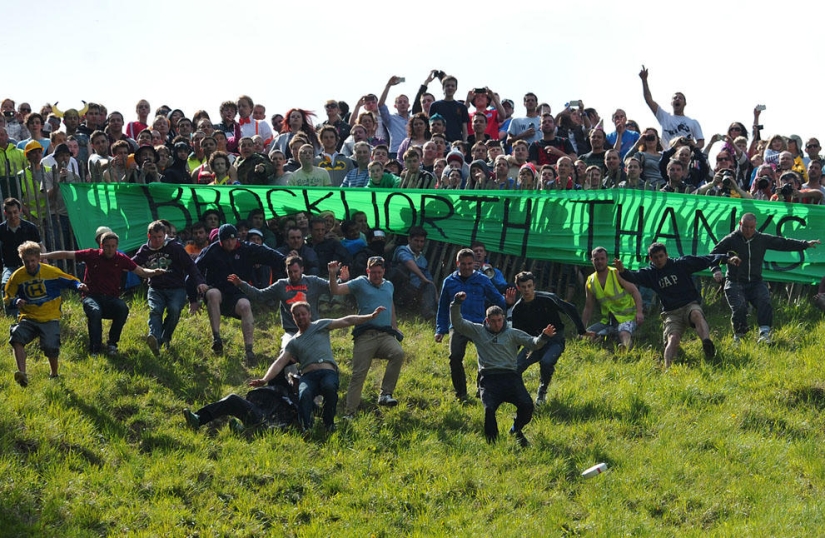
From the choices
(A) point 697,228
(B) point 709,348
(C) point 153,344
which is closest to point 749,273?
(B) point 709,348

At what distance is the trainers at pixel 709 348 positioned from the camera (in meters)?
14.9

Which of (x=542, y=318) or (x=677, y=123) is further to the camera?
(x=677, y=123)

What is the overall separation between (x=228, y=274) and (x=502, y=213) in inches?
189

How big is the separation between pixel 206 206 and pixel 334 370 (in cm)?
593

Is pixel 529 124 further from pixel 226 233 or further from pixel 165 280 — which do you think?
pixel 165 280

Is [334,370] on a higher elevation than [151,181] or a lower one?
lower

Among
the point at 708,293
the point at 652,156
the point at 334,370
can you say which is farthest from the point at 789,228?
the point at 334,370

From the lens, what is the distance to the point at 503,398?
12844mm

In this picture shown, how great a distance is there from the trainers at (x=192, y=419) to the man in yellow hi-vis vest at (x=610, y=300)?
5.65 m

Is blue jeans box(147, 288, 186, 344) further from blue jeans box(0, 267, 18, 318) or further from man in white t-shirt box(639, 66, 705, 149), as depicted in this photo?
man in white t-shirt box(639, 66, 705, 149)

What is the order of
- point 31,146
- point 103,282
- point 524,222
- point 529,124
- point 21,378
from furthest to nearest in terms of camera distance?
point 529,124
point 524,222
point 31,146
point 103,282
point 21,378

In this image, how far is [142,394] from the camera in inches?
545

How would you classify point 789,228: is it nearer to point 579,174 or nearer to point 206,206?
point 579,174

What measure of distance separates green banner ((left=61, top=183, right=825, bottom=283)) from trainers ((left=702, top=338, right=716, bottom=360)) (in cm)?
235
